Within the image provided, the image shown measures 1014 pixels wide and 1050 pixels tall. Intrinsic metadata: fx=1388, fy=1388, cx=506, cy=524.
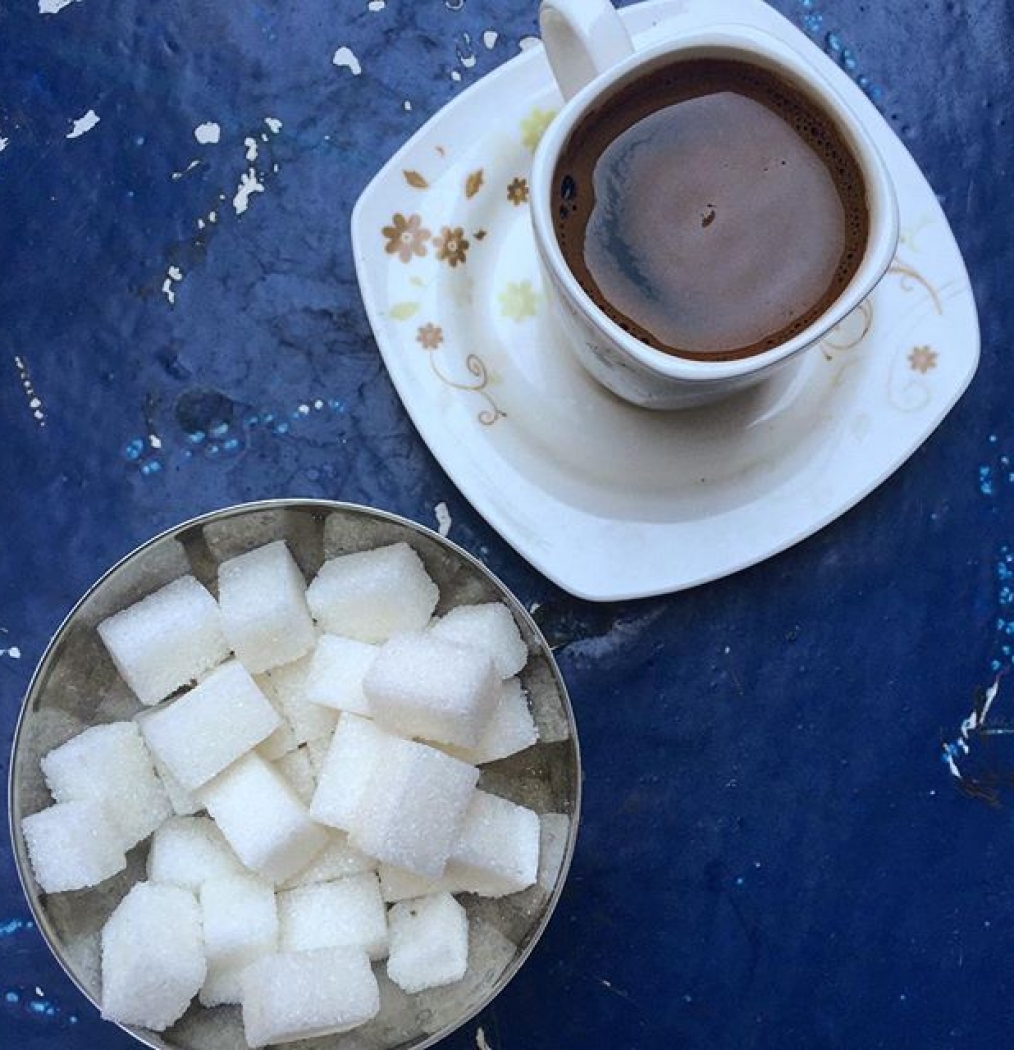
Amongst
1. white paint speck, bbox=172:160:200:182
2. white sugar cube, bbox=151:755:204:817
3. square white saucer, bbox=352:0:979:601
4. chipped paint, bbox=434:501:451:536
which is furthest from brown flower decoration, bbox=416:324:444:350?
white sugar cube, bbox=151:755:204:817

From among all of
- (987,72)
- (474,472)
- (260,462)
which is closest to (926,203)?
(987,72)

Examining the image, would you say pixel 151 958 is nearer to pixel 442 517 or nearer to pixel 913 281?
pixel 442 517

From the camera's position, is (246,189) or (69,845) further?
(246,189)

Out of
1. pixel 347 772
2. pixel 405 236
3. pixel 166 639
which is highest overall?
pixel 405 236

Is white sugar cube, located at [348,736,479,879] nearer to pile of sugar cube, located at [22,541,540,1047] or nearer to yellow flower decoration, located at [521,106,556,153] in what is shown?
pile of sugar cube, located at [22,541,540,1047]

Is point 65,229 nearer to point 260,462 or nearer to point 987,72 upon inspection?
point 260,462

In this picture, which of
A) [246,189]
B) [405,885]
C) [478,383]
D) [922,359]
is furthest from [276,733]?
[922,359]
